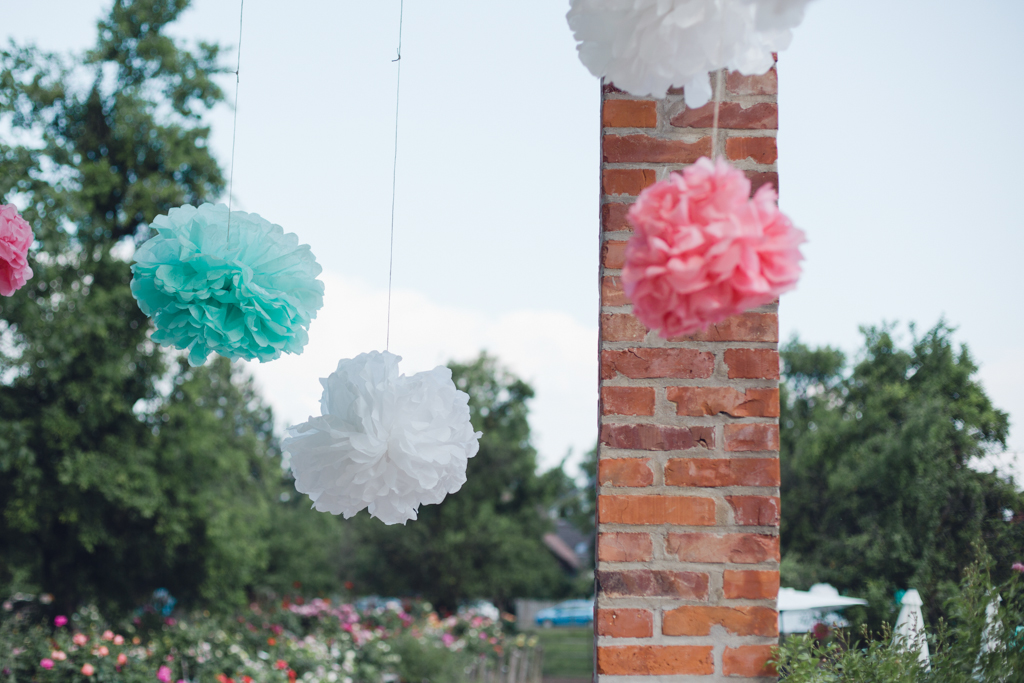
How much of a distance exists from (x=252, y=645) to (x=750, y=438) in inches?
265

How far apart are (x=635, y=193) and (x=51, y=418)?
7.60m

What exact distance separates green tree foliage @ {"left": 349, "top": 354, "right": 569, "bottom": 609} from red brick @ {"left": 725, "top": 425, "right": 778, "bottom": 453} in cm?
1151

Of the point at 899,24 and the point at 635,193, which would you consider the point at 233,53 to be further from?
the point at 635,193

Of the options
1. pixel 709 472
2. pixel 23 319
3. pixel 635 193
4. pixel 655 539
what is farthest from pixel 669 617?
pixel 23 319

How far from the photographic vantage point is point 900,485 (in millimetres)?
6289

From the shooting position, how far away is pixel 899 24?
5629mm

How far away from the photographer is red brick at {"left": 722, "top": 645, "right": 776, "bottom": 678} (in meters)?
1.51

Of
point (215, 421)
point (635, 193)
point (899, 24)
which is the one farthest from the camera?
point (215, 421)

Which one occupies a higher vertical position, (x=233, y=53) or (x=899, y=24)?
(x=233, y=53)

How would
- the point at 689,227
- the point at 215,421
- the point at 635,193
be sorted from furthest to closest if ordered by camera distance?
the point at 215,421 < the point at 635,193 < the point at 689,227

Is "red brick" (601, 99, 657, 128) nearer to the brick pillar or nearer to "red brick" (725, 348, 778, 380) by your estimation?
the brick pillar

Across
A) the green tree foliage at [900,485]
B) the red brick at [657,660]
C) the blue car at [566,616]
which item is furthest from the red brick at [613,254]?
the blue car at [566,616]

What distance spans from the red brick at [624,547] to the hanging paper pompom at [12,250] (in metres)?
1.35

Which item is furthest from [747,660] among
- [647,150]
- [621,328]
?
[647,150]
